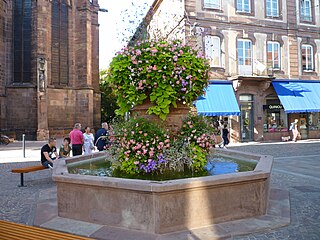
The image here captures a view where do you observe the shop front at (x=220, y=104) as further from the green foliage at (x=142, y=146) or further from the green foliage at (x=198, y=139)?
the green foliage at (x=142, y=146)

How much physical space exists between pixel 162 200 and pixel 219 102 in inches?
663

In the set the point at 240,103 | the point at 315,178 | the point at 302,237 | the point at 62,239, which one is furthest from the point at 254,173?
the point at 240,103

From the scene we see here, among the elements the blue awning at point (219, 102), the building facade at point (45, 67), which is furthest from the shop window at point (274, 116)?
the building facade at point (45, 67)

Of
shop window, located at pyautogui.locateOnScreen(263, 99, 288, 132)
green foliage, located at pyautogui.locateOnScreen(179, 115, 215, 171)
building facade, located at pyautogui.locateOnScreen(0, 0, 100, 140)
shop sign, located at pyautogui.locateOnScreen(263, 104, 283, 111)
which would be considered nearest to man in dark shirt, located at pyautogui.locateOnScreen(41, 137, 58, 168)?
green foliage, located at pyautogui.locateOnScreen(179, 115, 215, 171)

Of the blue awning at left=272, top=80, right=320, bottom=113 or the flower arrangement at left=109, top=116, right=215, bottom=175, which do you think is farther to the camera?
the blue awning at left=272, top=80, right=320, bottom=113

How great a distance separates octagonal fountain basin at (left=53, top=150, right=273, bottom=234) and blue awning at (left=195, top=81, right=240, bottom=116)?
48.1ft

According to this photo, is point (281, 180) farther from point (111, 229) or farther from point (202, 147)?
point (111, 229)

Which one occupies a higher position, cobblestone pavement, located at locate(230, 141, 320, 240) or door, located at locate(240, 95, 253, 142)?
door, located at locate(240, 95, 253, 142)

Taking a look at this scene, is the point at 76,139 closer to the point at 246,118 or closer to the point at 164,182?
the point at 164,182

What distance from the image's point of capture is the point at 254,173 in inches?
179

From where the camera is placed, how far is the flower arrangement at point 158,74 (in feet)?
16.7

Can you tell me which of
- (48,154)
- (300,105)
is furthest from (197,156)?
(300,105)

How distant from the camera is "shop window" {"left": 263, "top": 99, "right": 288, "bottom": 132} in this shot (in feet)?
73.6

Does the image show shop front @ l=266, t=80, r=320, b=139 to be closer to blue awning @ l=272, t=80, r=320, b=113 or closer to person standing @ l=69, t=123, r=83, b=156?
blue awning @ l=272, t=80, r=320, b=113
